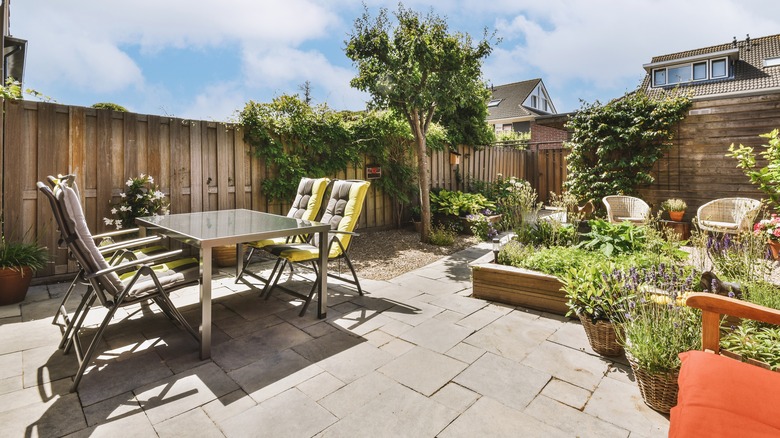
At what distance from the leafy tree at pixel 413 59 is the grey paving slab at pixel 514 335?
139 inches

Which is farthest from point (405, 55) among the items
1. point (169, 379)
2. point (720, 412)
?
point (720, 412)

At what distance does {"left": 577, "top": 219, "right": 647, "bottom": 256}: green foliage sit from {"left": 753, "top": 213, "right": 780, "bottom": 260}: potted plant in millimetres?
811

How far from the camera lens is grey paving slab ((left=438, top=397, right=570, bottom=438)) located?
5.36ft

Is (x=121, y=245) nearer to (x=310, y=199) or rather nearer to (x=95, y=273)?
(x=95, y=273)

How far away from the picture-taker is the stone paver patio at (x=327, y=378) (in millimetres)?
1692

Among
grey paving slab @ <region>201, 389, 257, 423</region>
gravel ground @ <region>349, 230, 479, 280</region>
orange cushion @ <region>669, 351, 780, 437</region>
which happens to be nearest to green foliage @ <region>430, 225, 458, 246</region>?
gravel ground @ <region>349, 230, 479, 280</region>

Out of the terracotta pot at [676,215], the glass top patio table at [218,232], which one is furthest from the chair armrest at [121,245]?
→ the terracotta pot at [676,215]

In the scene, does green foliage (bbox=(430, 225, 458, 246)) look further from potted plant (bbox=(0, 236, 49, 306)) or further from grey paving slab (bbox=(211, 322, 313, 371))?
potted plant (bbox=(0, 236, 49, 306))

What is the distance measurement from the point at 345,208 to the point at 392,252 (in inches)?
73.1

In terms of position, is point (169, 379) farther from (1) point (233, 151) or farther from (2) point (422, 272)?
(1) point (233, 151)

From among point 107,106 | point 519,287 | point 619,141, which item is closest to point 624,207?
point 619,141

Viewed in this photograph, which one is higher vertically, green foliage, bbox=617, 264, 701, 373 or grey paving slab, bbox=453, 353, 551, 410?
green foliage, bbox=617, 264, 701, 373

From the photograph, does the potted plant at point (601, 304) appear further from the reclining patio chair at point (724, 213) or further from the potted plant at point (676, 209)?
the potted plant at point (676, 209)

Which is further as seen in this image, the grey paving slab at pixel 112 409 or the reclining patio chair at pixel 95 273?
the reclining patio chair at pixel 95 273
